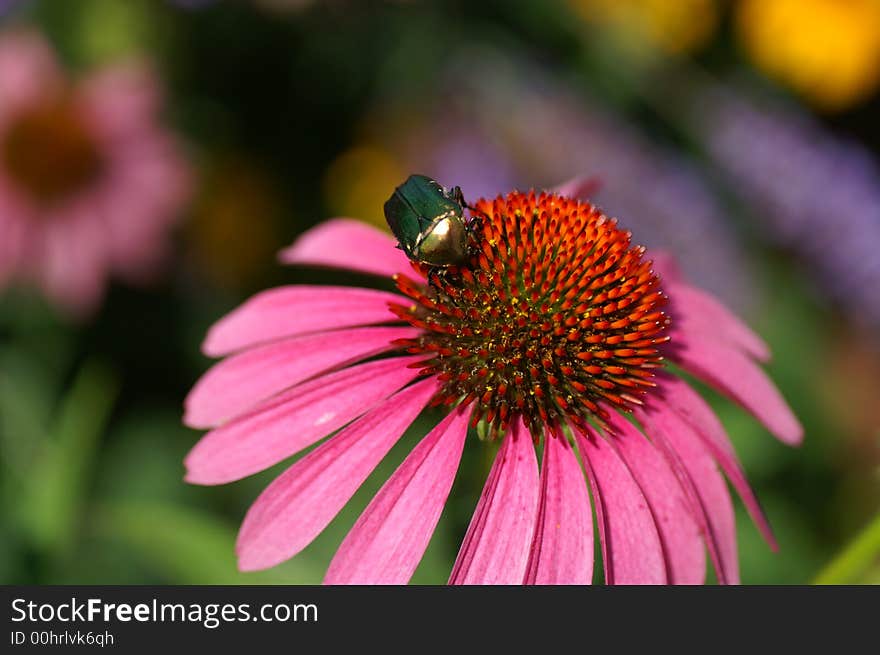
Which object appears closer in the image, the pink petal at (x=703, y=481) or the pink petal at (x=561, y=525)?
the pink petal at (x=561, y=525)

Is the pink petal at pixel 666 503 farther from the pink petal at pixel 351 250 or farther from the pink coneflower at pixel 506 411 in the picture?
the pink petal at pixel 351 250

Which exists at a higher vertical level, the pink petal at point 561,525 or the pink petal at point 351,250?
the pink petal at point 351,250

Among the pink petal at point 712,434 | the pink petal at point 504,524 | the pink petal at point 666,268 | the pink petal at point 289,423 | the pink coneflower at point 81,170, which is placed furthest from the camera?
the pink coneflower at point 81,170


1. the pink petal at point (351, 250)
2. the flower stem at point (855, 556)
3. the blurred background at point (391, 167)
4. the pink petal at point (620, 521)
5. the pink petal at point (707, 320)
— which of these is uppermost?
the blurred background at point (391, 167)

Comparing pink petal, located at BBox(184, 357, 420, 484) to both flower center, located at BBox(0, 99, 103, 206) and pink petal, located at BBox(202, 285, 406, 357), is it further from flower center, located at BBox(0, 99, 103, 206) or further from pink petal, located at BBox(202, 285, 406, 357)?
flower center, located at BBox(0, 99, 103, 206)

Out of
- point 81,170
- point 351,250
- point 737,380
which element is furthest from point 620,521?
point 81,170

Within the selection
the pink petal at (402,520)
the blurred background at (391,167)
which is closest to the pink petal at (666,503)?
the pink petal at (402,520)
